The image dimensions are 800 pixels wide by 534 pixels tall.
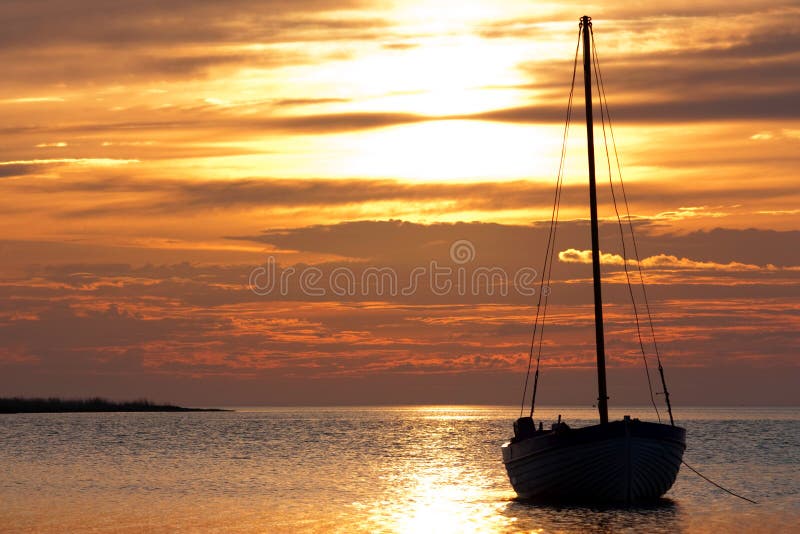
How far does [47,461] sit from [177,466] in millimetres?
9142

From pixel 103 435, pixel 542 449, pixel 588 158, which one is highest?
pixel 588 158

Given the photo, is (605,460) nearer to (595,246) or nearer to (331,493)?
(595,246)

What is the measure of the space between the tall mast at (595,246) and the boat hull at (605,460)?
115cm

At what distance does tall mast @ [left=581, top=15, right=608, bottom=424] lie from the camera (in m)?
43.5

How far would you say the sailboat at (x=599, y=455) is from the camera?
138ft

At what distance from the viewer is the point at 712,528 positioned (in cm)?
4094

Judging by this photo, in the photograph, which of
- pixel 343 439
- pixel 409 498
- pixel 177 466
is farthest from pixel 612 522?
pixel 343 439

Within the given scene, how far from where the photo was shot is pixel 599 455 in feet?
139

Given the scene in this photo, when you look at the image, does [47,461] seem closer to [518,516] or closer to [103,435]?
[518,516]

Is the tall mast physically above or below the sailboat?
above

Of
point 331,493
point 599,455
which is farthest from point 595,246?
point 331,493

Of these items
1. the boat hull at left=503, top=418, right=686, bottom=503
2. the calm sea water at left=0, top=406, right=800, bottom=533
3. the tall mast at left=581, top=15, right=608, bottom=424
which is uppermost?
the tall mast at left=581, top=15, right=608, bottom=424

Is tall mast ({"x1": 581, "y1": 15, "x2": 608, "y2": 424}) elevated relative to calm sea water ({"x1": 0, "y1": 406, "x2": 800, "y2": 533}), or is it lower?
elevated

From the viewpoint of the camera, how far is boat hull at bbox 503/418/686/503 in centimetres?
4209
